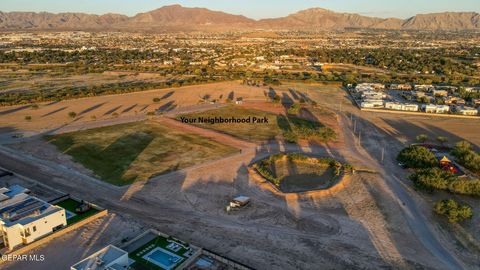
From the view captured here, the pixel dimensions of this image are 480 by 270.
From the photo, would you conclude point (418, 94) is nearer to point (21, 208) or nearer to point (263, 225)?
point (263, 225)

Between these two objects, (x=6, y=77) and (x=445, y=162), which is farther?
(x=6, y=77)

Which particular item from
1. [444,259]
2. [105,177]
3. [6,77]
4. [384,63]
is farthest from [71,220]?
[384,63]

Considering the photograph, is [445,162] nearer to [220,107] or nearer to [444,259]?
[444,259]

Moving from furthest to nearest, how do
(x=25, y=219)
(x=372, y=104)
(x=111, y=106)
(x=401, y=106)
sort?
(x=372, y=104), (x=401, y=106), (x=111, y=106), (x=25, y=219)

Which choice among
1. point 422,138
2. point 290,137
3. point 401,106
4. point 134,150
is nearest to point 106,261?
point 134,150

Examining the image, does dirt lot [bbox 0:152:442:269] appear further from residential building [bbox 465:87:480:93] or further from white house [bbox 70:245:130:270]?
residential building [bbox 465:87:480:93]

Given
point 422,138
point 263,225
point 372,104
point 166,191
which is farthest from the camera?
point 372,104

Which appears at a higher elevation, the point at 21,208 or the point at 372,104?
the point at 372,104

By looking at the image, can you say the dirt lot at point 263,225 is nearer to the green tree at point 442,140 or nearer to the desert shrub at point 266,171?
the desert shrub at point 266,171
